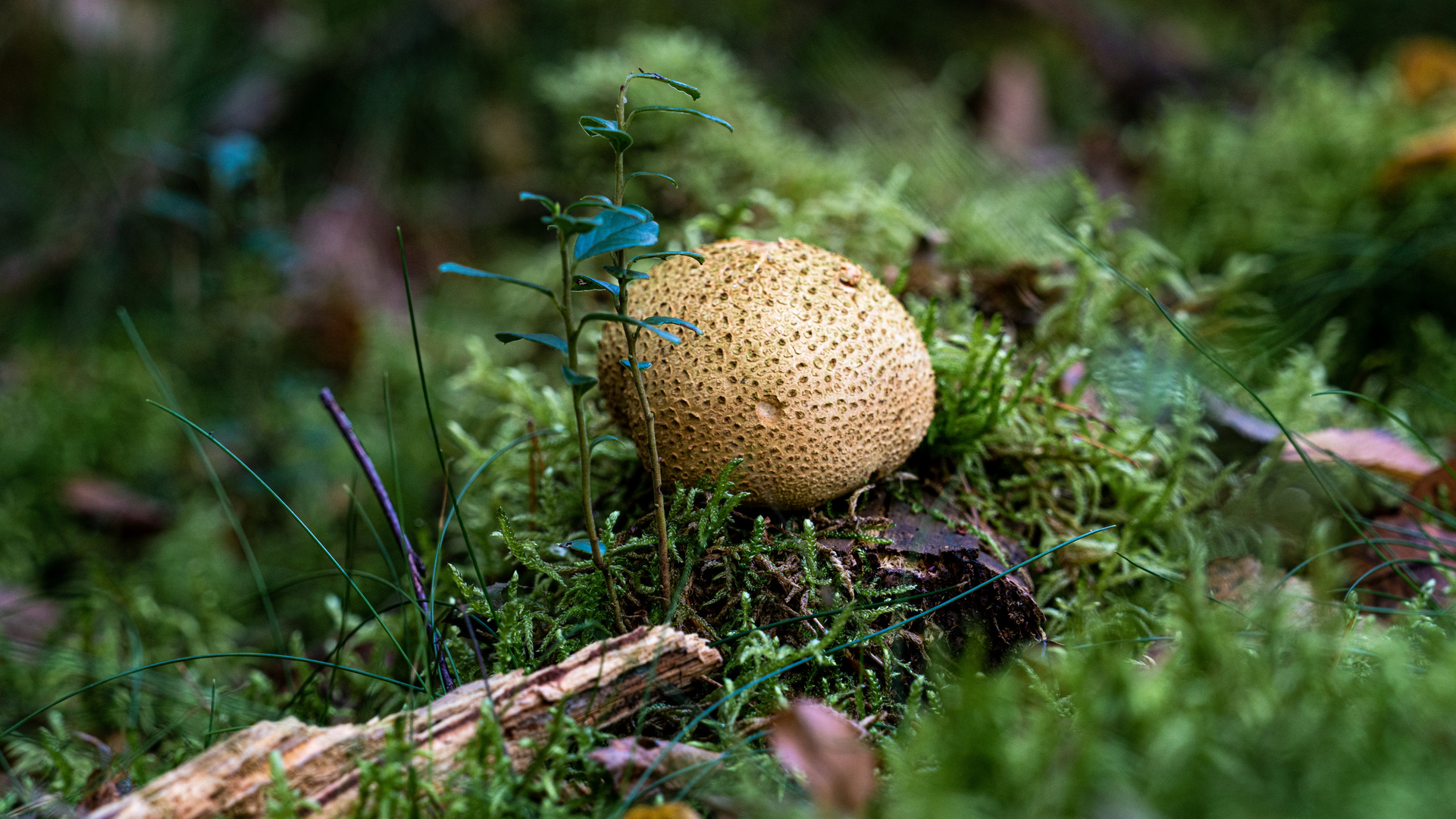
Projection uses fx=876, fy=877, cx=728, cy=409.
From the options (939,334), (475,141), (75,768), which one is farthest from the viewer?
(475,141)

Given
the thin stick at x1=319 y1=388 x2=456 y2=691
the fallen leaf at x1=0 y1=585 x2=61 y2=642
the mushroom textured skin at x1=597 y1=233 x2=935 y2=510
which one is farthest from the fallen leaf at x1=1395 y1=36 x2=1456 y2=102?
the fallen leaf at x1=0 y1=585 x2=61 y2=642

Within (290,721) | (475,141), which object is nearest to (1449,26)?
(475,141)

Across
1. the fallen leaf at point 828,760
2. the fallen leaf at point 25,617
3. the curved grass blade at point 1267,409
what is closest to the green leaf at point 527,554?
the fallen leaf at point 828,760

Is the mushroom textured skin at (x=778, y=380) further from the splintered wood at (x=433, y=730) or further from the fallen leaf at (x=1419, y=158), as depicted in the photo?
the fallen leaf at (x=1419, y=158)

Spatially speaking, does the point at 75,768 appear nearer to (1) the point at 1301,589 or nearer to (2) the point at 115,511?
(2) the point at 115,511

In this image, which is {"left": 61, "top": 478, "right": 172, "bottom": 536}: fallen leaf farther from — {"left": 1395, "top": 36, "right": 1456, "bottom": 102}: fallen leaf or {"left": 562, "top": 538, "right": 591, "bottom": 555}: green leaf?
{"left": 1395, "top": 36, "right": 1456, "bottom": 102}: fallen leaf

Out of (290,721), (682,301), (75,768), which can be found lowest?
(75,768)

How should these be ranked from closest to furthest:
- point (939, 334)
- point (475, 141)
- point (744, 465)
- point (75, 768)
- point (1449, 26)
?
point (744, 465) < point (75, 768) < point (939, 334) < point (475, 141) < point (1449, 26)
